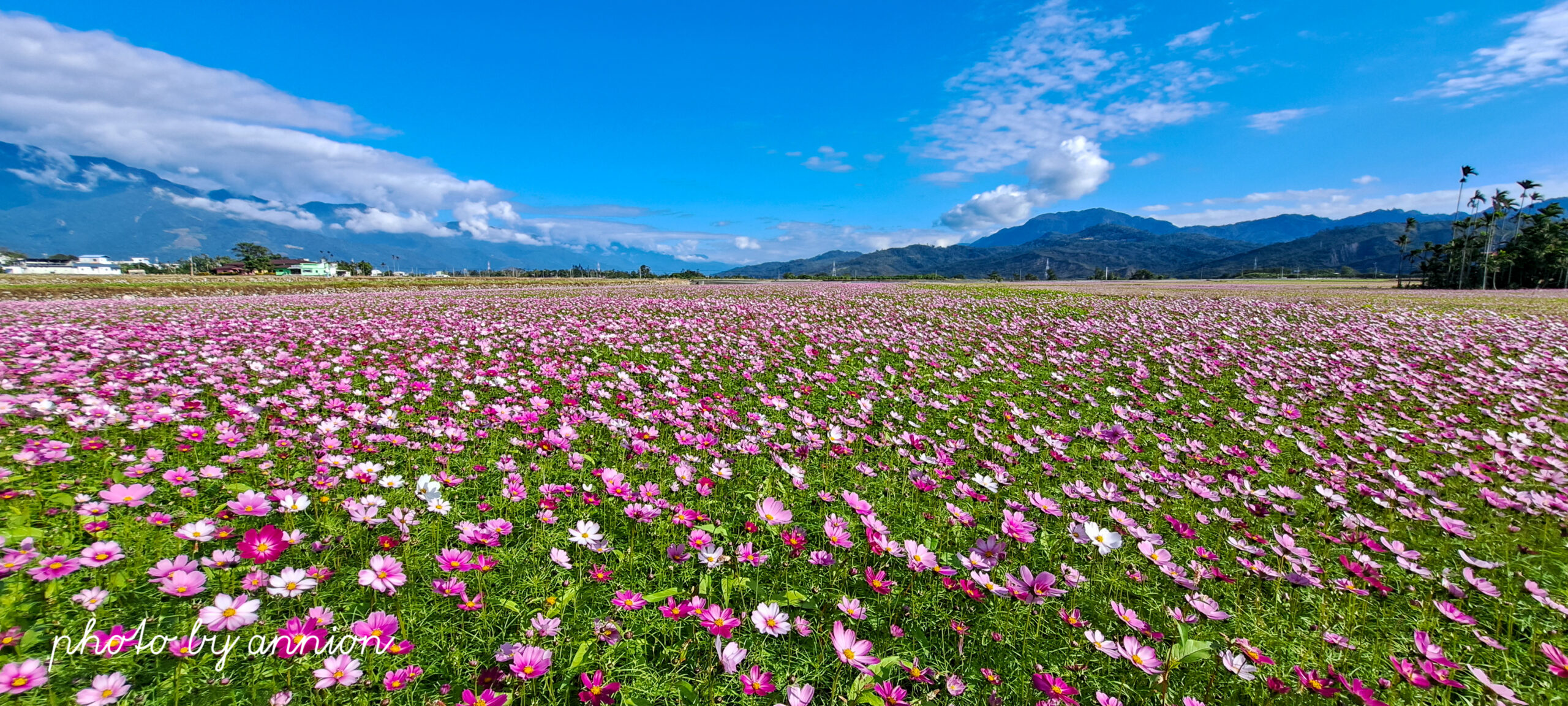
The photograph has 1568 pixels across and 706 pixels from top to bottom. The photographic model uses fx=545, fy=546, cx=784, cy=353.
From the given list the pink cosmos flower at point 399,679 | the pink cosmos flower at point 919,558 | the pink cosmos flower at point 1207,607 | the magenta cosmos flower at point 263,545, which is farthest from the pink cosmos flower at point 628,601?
the pink cosmos flower at point 1207,607

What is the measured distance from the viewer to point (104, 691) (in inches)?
60.0

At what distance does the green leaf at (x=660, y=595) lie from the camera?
2197 mm

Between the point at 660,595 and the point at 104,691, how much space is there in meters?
1.56

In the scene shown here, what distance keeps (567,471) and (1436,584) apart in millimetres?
4803

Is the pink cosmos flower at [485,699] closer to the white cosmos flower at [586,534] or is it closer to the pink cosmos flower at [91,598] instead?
the white cosmos flower at [586,534]

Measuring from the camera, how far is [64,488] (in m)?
2.79

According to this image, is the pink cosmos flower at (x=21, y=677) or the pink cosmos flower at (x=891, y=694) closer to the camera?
the pink cosmos flower at (x=21, y=677)

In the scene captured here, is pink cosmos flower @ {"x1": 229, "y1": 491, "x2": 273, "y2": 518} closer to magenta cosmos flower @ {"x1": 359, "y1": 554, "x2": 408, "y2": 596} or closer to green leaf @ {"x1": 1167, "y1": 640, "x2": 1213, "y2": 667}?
magenta cosmos flower @ {"x1": 359, "y1": 554, "x2": 408, "y2": 596}

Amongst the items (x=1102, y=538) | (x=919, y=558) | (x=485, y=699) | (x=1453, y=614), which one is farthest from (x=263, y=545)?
(x=1453, y=614)

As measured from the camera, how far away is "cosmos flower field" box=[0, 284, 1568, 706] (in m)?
1.92

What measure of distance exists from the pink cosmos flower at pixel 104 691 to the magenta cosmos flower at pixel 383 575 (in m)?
0.56

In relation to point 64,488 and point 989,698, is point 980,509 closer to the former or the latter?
point 989,698

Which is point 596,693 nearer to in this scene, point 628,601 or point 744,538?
point 628,601

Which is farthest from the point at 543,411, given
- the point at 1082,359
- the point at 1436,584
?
the point at 1082,359
